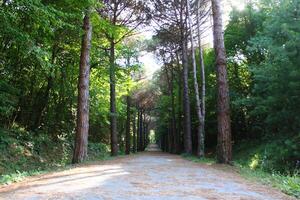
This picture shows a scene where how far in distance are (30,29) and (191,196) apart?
37.7 feet

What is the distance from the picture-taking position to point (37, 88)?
20719mm

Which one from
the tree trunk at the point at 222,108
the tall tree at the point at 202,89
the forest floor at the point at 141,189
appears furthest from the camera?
the tall tree at the point at 202,89

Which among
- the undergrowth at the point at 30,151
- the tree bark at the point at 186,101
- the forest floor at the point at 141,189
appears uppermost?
the tree bark at the point at 186,101

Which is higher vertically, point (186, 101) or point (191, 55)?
point (191, 55)

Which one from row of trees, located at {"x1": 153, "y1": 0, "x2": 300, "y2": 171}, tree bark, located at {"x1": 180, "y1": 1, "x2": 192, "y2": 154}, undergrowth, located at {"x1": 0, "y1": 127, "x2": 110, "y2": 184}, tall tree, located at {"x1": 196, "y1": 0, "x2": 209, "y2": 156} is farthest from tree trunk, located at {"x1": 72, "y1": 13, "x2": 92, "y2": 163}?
tree bark, located at {"x1": 180, "y1": 1, "x2": 192, "y2": 154}

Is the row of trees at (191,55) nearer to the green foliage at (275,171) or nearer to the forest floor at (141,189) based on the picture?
the green foliage at (275,171)

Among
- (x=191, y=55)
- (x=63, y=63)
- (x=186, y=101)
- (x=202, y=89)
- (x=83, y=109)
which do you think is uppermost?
(x=191, y=55)

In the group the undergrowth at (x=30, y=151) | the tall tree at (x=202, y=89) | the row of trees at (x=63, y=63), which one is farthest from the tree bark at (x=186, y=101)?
the undergrowth at (x=30, y=151)

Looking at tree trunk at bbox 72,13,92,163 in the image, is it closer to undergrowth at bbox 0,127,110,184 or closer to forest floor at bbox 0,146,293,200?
undergrowth at bbox 0,127,110,184

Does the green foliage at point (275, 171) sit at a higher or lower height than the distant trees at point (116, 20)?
lower

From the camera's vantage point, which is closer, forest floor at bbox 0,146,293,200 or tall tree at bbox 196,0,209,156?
forest floor at bbox 0,146,293,200

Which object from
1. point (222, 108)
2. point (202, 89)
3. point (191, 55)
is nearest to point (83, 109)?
point (222, 108)

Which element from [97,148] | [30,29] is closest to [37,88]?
[30,29]

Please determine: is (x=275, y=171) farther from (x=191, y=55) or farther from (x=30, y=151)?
(x=191, y=55)
